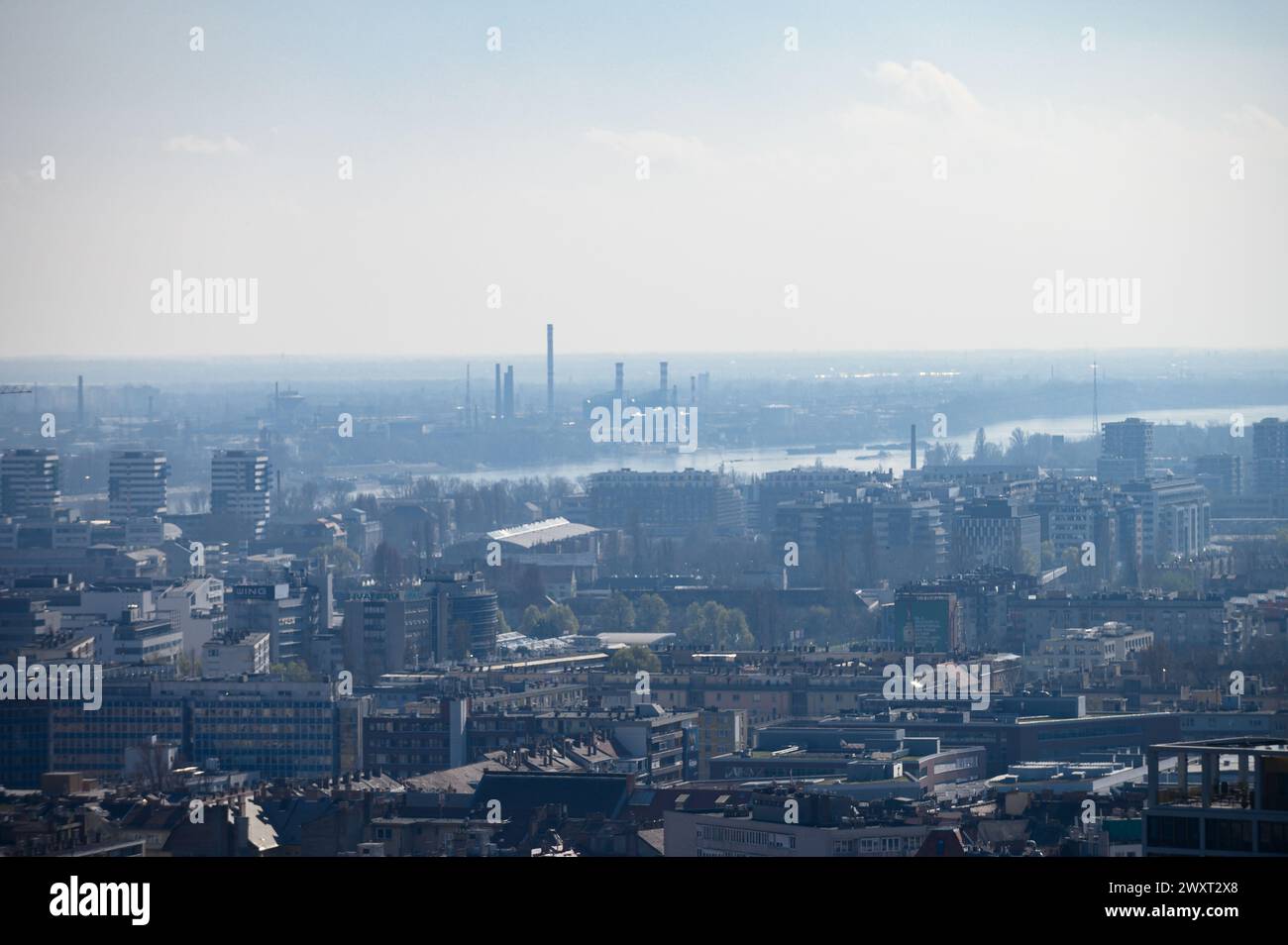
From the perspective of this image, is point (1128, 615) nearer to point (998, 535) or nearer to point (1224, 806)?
point (998, 535)

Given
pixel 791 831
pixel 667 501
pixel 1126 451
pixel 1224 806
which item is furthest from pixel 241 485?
pixel 1224 806

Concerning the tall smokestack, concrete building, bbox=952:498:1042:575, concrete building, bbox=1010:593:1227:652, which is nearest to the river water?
the tall smokestack

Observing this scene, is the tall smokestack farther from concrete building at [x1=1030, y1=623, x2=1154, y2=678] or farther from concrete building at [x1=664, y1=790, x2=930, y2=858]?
concrete building at [x1=664, y1=790, x2=930, y2=858]
